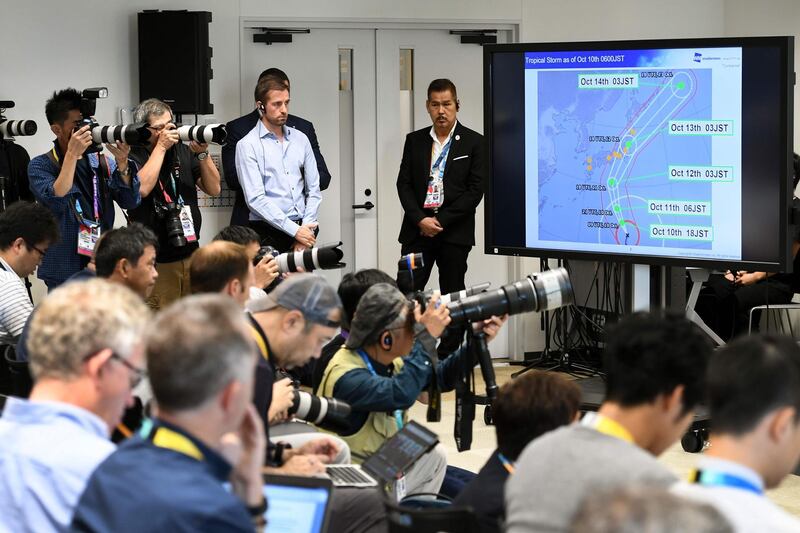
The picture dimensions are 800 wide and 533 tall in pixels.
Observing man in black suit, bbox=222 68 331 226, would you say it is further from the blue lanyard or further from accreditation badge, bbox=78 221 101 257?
the blue lanyard

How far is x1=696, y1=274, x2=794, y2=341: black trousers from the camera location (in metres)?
6.68

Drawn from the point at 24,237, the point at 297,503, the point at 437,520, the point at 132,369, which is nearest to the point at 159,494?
the point at 132,369

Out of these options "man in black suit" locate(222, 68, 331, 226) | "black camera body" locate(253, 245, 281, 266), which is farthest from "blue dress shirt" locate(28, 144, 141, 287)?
"man in black suit" locate(222, 68, 331, 226)

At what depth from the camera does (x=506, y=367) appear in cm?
768

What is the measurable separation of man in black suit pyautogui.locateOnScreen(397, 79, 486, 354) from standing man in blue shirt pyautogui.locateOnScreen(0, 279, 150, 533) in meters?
5.04

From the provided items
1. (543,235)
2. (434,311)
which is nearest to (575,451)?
(434,311)

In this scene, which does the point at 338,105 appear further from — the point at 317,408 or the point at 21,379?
the point at 317,408

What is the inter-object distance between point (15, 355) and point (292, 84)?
3.84 m

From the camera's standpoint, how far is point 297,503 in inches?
98.3

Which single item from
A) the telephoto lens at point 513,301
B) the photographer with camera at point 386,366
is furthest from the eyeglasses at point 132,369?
the telephoto lens at point 513,301

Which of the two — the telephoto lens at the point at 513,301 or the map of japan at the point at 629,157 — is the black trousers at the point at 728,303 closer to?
the map of japan at the point at 629,157

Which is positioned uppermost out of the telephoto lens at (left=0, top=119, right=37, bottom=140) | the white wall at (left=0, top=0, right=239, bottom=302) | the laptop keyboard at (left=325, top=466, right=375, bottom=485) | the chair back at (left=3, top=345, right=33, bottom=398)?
the white wall at (left=0, top=0, right=239, bottom=302)

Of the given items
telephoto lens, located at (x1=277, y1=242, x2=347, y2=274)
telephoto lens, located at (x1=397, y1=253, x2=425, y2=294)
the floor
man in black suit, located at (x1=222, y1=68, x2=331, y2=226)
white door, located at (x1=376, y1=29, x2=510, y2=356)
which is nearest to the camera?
telephoto lens, located at (x1=397, y1=253, x2=425, y2=294)

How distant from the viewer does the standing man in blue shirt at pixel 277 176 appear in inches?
265
